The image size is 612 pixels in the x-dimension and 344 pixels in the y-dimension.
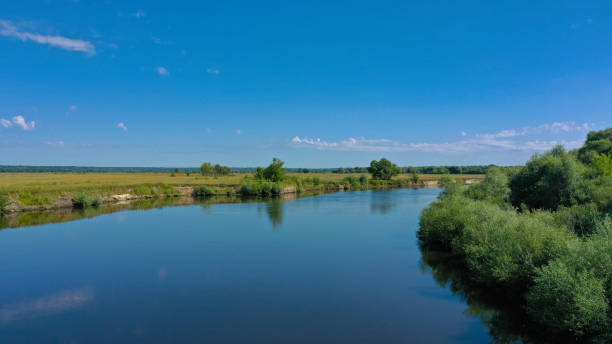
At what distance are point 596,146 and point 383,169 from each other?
64.4 meters

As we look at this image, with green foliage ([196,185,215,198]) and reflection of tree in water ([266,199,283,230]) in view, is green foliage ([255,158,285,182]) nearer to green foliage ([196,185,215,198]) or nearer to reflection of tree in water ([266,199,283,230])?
green foliage ([196,185,215,198])

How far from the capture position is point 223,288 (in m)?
16.5

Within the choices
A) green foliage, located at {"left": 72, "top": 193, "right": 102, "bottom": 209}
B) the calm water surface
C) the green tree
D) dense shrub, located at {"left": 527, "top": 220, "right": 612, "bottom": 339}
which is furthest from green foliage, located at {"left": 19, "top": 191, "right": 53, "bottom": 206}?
the green tree

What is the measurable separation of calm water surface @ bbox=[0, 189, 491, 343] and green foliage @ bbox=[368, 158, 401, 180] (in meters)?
76.1

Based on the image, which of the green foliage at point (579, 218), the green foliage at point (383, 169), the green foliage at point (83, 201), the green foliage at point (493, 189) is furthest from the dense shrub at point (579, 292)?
the green foliage at point (383, 169)

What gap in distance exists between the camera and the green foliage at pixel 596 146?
38.4 meters

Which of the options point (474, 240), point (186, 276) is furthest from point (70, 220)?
point (474, 240)

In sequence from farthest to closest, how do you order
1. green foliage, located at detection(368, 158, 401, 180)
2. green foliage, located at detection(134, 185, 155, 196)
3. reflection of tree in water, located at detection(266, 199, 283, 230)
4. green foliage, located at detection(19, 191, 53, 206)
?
green foliage, located at detection(368, 158, 401, 180) → green foliage, located at detection(134, 185, 155, 196) → green foliage, located at detection(19, 191, 53, 206) → reflection of tree in water, located at detection(266, 199, 283, 230)

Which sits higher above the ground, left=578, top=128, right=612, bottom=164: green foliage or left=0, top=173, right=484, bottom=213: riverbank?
left=578, top=128, right=612, bottom=164: green foliage

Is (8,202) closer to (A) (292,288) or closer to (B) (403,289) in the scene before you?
(A) (292,288)

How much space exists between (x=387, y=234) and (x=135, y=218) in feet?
88.7

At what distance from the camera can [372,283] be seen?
1712 centimetres

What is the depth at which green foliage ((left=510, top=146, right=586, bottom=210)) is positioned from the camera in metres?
24.0

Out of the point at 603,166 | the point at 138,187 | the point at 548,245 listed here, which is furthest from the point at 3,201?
the point at 603,166
